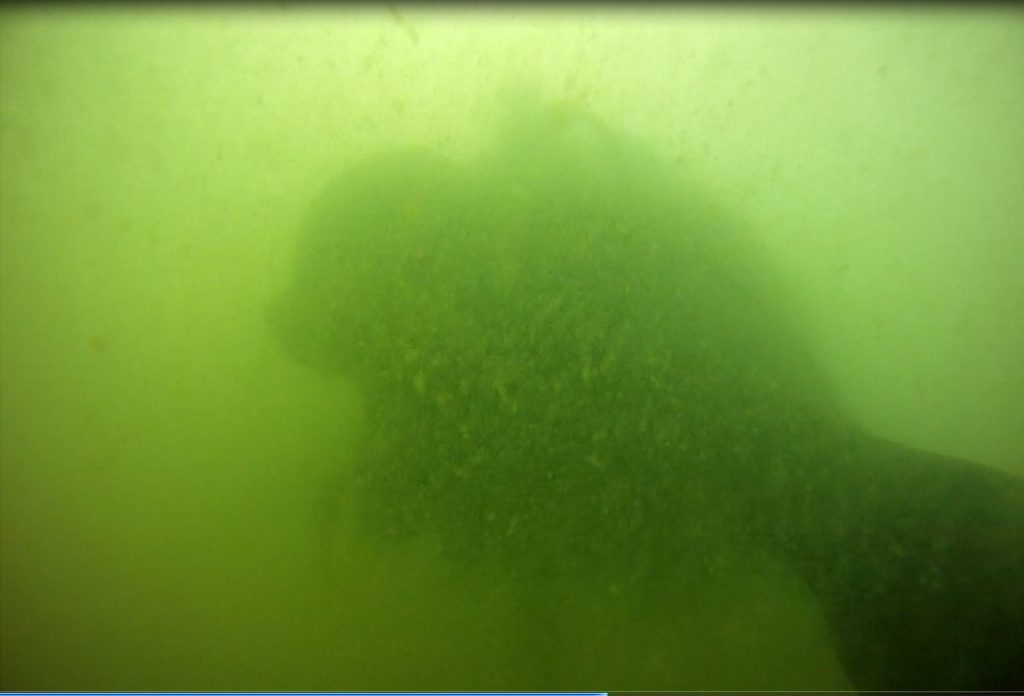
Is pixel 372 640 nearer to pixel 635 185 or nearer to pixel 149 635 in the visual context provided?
pixel 149 635

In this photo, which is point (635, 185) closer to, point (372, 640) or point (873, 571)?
point (873, 571)

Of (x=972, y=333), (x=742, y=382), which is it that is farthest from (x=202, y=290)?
(x=972, y=333)

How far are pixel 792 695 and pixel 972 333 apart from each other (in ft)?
2.26

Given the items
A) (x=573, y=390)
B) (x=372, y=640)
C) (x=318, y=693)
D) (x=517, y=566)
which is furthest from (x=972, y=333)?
(x=318, y=693)

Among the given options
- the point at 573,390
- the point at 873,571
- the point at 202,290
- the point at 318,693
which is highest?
the point at 202,290

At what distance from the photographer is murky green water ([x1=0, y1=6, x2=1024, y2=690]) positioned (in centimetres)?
89

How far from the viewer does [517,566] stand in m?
0.91

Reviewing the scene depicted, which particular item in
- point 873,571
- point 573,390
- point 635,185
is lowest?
point 873,571

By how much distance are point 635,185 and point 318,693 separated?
1036 millimetres

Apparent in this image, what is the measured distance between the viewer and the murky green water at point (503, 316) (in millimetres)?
891

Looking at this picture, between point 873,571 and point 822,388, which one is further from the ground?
point 822,388

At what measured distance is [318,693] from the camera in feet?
3.03

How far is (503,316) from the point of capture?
3.01 ft

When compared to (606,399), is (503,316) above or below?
above
